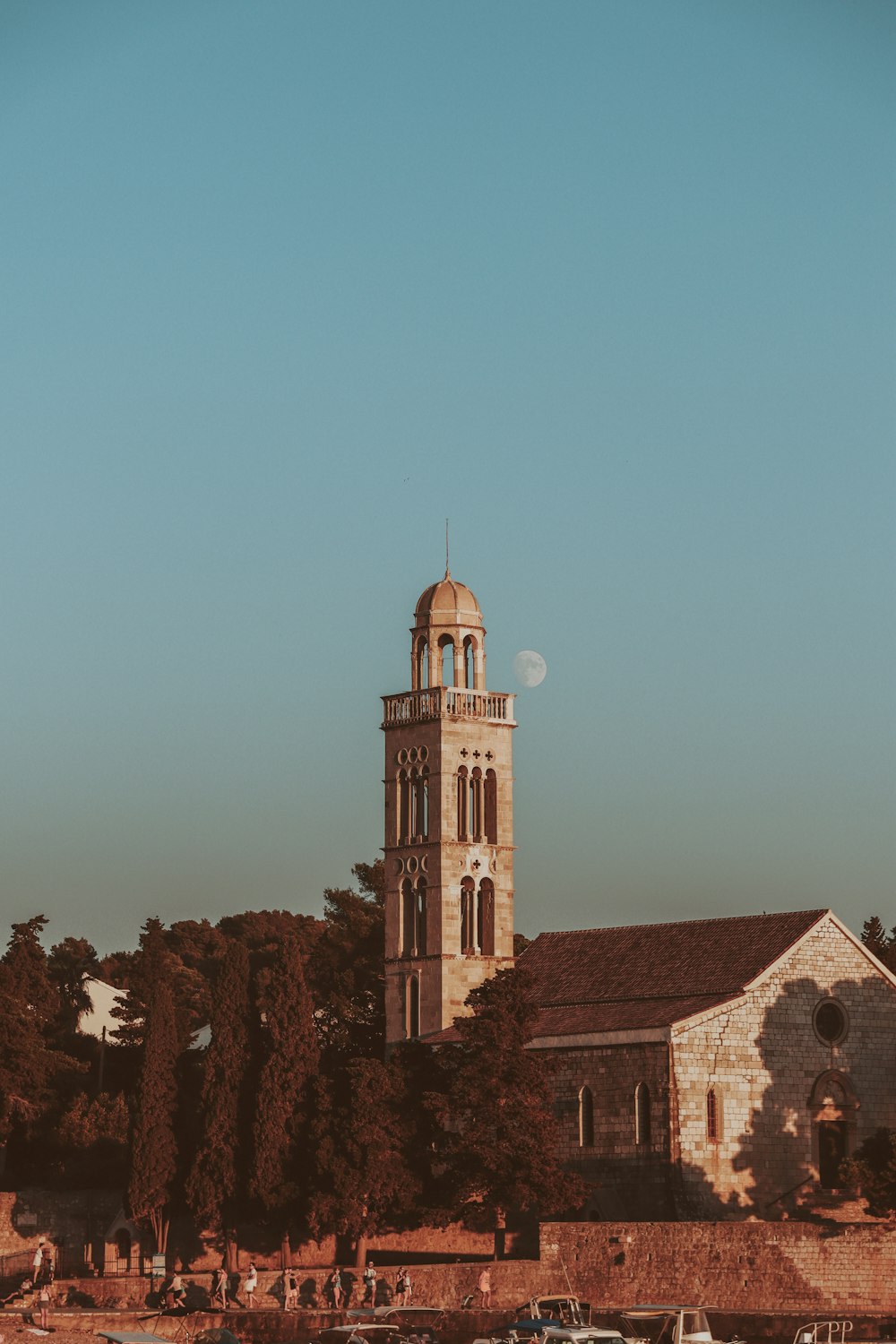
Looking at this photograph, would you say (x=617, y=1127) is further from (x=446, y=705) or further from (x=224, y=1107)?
(x=446, y=705)

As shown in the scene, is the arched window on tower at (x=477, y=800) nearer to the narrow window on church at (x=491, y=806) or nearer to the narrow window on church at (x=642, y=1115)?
the narrow window on church at (x=491, y=806)

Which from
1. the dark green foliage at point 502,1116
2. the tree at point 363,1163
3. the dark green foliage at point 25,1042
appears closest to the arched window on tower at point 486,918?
the dark green foliage at point 502,1116

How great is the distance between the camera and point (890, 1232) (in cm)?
5397

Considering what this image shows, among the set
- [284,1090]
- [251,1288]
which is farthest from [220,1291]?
[284,1090]

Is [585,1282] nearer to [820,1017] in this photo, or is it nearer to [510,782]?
[820,1017]

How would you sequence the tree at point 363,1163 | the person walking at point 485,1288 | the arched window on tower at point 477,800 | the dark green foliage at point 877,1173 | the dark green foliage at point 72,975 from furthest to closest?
the dark green foliage at point 72,975 < the arched window on tower at point 477,800 < the tree at point 363,1163 < the dark green foliage at point 877,1173 < the person walking at point 485,1288

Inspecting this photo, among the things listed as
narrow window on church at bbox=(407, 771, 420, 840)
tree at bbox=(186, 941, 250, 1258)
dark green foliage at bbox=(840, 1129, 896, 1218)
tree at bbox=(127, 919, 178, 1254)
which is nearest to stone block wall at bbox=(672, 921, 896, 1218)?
dark green foliage at bbox=(840, 1129, 896, 1218)

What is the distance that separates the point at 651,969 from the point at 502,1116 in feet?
29.5

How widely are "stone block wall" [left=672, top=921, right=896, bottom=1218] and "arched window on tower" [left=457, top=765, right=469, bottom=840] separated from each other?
457 inches

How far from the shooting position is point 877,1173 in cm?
5634

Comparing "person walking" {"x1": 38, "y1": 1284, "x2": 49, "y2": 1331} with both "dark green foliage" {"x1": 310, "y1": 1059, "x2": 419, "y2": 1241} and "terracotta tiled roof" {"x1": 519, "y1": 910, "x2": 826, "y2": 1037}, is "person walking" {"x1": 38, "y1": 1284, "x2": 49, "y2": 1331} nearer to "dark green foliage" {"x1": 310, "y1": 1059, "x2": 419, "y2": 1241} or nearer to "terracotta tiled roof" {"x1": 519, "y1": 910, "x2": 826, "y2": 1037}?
"dark green foliage" {"x1": 310, "y1": 1059, "x2": 419, "y2": 1241}

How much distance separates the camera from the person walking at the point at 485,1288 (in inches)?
2174

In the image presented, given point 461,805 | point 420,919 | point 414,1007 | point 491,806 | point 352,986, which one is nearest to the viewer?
point 414,1007

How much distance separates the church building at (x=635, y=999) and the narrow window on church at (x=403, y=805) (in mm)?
38
